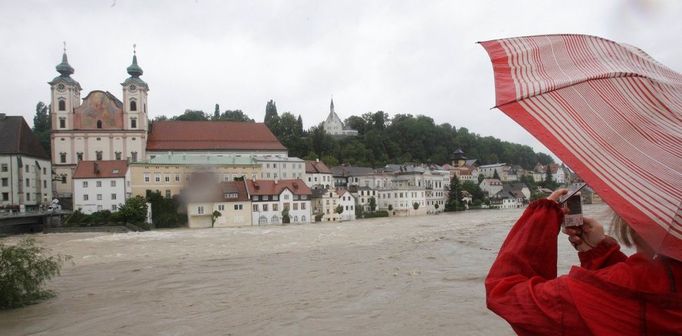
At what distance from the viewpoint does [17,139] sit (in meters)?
61.1

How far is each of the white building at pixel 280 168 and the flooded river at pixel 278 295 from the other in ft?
157

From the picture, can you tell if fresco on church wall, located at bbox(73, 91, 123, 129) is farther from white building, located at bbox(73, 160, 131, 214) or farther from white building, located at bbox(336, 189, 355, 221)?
white building, located at bbox(336, 189, 355, 221)

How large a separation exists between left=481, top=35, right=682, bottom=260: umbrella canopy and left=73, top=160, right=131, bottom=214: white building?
5945cm

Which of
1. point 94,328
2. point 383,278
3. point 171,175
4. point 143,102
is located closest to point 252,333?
point 94,328

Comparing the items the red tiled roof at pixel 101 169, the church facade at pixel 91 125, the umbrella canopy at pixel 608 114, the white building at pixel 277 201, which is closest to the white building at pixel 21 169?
the church facade at pixel 91 125

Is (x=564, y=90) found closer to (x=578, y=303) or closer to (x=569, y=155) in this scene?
(x=569, y=155)

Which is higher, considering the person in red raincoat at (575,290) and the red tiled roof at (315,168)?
the red tiled roof at (315,168)

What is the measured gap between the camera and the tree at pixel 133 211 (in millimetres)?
51281

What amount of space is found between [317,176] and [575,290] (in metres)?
74.9

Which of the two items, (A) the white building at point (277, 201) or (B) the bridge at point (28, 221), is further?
(A) the white building at point (277, 201)

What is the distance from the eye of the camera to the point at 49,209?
56438 mm

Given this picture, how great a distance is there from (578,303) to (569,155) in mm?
528

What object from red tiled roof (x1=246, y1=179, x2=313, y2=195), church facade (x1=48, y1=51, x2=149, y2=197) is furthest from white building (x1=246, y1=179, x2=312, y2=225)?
church facade (x1=48, y1=51, x2=149, y2=197)

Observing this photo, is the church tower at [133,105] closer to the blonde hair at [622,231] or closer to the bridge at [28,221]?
the bridge at [28,221]
